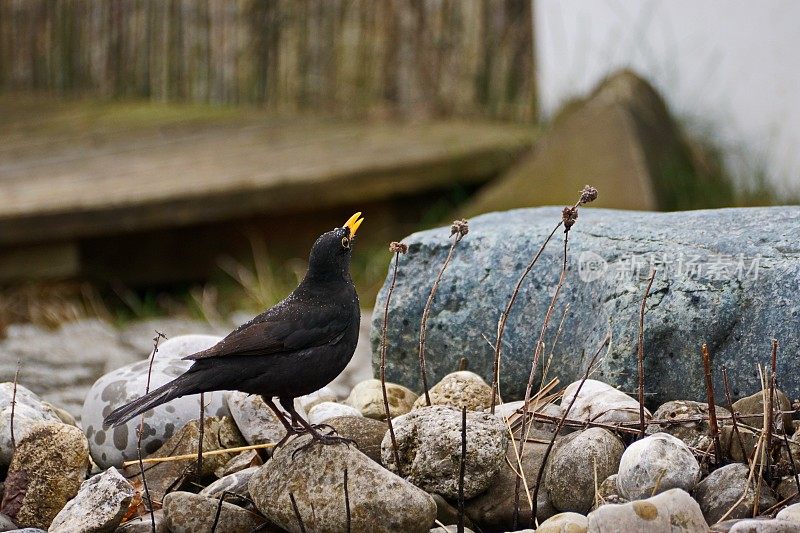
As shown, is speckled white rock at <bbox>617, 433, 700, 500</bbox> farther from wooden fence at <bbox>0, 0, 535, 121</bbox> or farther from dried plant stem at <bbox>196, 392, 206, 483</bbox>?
wooden fence at <bbox>0, 0, 535, 121</bbox>

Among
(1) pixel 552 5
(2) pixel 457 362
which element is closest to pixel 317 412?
(2) pixel 457 362

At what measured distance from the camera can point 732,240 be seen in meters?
3.10

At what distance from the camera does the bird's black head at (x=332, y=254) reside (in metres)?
2.79

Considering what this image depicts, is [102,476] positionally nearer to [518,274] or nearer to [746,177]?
[518,274]

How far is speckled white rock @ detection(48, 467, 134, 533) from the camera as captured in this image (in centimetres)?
265

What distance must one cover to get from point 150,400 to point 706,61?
14.2 ft

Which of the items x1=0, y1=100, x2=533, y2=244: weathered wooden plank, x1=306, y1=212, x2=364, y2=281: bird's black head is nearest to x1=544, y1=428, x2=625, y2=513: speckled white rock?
x1=306, y1=212, x2=364, y2=281: bird's black head

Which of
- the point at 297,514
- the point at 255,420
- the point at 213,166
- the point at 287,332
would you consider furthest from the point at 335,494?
the point at 213,166

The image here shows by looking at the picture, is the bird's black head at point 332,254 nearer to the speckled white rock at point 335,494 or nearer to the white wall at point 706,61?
the speckled white rock at point 335,494

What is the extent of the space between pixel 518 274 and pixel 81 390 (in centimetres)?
200

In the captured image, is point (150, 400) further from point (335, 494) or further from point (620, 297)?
point (620, 297)

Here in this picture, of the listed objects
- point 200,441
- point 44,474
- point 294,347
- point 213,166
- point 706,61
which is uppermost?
point 706,61

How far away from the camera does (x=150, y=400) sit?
261 cm

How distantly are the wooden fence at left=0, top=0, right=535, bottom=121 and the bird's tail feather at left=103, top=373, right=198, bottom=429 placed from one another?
4.84 meters
